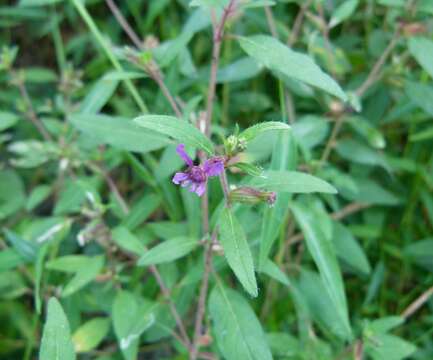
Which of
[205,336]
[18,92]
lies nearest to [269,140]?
[205,336]

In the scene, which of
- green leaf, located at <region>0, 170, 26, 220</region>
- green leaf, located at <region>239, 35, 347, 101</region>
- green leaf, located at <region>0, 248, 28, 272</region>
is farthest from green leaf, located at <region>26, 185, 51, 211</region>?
green leaf, located at <region>239, 35, 347, 101</region>

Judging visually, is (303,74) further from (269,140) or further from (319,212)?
(319,212)

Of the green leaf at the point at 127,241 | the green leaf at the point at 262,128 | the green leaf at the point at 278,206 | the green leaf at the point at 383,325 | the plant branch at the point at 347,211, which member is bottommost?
the green leaf at the point at 383,325

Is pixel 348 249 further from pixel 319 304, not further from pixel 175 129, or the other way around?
pixel 175 129

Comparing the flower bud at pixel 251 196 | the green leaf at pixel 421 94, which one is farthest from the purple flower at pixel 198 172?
the green leaf at pixel 421 94

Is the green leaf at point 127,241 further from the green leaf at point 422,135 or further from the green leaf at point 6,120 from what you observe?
the green leaf at point 422,135
